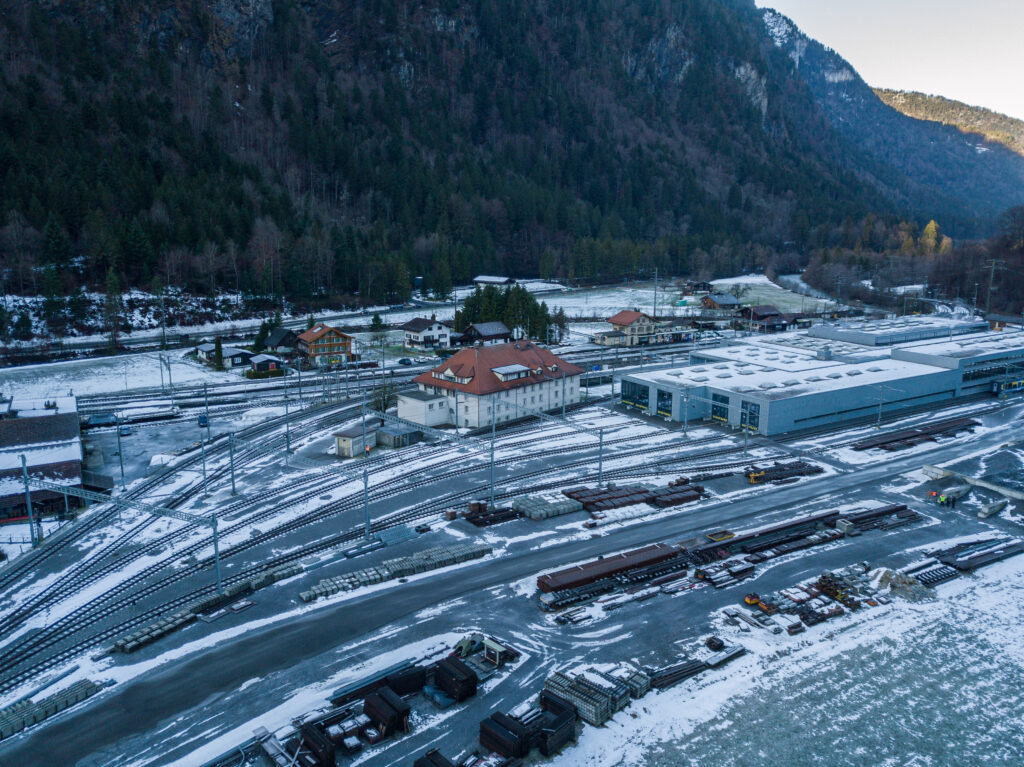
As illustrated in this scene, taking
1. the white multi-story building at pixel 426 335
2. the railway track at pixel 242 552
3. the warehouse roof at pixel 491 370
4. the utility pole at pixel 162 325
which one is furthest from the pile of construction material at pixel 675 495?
the utility pole at pixel 162 325

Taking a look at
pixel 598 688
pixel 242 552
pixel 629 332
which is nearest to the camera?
pixel 598 688

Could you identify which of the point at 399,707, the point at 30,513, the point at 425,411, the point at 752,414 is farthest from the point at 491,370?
the point at 399,707

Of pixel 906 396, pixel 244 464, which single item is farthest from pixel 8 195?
pixel 906 396

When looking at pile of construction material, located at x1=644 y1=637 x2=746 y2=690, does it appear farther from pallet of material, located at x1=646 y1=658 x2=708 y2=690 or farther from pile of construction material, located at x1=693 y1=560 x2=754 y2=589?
pile of construction material, located at x1=693 y1=560 x2=754 y2=589

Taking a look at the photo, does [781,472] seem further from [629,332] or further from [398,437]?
[629,332]

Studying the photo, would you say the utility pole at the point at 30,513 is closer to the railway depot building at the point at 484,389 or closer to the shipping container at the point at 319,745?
the shipping container at the point at 319,745
